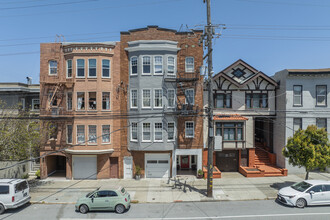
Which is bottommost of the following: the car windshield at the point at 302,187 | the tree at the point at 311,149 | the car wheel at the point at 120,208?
the car wheel at the point at 120,208

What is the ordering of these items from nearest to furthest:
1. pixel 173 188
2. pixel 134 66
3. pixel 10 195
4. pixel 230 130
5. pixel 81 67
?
pixel 10 195
pixel 173 188
pixel 81 67
pixel 134 66
pixel 230 130

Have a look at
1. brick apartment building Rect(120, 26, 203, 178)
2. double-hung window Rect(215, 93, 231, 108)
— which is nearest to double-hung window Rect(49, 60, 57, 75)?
brick apartment building Rect(120, 26, 203, 178)

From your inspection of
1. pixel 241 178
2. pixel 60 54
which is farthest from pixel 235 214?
pixel 60 54

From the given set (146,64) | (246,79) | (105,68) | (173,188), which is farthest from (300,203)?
(105,68)

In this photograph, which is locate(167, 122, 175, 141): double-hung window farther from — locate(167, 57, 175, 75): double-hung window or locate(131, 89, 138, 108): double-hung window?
locate(167, 57, 175, 75): double-hung window

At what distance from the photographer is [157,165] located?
19484 millimetres

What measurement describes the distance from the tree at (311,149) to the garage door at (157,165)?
10346mm

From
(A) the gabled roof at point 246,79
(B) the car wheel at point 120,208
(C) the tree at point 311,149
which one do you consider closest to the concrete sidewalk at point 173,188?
(B) the car wheel at point 120,208

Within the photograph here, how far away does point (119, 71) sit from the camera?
19297mm

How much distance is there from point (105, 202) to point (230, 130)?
42.6 feet

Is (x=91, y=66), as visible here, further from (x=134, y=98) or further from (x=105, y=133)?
(x=105, y=133)

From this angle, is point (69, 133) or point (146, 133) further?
point (69, 133)

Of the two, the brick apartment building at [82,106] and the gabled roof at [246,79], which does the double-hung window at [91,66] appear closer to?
the brick apartment building at [82,106]

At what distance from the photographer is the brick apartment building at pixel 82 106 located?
18.6m
